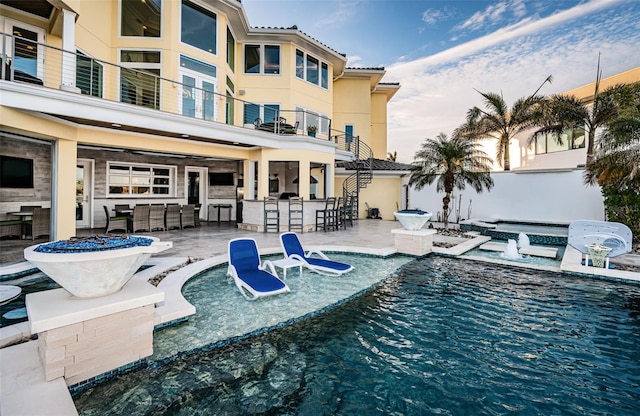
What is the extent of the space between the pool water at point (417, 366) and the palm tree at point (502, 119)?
15617 millimetres

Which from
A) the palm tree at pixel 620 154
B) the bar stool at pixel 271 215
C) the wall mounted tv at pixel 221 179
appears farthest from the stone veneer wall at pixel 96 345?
the wall mounted tv at pixel 221 179

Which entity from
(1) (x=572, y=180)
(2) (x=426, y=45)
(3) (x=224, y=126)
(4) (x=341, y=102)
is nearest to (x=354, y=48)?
(4) (x=341, y=102)

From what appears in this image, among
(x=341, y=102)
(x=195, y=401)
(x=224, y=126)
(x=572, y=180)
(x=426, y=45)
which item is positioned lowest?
(x=195, y=401)

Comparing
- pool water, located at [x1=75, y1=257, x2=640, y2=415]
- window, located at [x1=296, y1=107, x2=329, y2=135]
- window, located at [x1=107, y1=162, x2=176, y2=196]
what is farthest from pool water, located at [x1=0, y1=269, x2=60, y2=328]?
window, located at [x1=296, y1=107, x2=329, y2=135]

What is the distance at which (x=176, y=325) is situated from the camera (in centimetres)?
432

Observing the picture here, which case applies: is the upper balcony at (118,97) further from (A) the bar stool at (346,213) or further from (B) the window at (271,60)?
(A) the bar stool at (346,213)

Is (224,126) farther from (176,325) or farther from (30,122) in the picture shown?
(176,325)

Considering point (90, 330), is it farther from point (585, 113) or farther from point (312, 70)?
point (585, 113)

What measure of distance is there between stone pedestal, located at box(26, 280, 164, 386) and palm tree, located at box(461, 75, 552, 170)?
20.8m

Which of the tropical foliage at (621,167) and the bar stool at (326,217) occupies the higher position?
the tropical foliage at (621,167)

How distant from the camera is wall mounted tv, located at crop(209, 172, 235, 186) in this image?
17.2 meters

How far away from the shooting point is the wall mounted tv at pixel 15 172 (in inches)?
396

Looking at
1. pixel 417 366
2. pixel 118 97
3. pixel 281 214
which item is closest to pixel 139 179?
pixel 118 97

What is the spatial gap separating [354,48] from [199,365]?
1991 cm
